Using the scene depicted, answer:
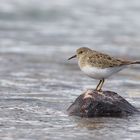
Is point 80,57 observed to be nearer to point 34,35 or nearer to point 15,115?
point 15,115

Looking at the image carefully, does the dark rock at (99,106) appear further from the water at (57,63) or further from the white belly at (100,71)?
the white belly at (100,71)

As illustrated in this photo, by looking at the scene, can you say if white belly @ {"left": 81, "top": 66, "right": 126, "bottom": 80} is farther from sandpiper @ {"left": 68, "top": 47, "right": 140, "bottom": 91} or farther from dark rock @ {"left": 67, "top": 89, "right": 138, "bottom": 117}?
dark rock @ {"left": 67, "top": 89, "right": 138, "bottom": 117}

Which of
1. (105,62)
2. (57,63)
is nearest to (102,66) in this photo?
(105,62)

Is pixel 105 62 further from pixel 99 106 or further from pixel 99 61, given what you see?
pixel 99 106

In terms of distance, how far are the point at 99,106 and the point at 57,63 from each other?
19.4ft

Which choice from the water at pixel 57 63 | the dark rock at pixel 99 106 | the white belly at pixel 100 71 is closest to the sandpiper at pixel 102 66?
the white belly at pixel 100 71

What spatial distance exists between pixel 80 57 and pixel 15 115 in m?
1.53

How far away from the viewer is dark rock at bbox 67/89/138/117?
33.4ft

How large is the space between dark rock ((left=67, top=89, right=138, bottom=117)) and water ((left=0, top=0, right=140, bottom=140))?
185 millimetres

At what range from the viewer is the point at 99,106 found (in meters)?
10.2

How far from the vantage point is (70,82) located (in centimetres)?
1347

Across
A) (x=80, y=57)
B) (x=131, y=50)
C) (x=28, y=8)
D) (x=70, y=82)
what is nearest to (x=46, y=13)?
(x=28, y=8)

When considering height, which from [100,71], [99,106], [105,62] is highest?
[105,62]

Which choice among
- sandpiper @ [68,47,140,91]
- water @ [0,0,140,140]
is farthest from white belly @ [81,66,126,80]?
water @ [0,0,140,140]
